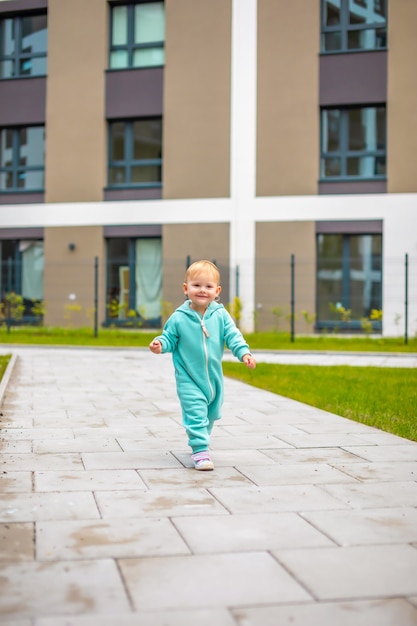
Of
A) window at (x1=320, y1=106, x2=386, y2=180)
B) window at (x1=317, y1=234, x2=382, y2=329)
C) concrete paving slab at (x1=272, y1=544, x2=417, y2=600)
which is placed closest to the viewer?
concrete paving slab at (x1=272, y1=544, x2=417, y2=600)

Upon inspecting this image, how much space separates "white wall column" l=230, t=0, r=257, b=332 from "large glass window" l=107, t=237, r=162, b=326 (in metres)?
2.39

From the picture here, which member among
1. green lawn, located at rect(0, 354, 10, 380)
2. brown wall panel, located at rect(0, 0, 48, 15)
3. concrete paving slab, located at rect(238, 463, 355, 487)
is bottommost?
green lawn, located at rect(0, 354, 10, 380)

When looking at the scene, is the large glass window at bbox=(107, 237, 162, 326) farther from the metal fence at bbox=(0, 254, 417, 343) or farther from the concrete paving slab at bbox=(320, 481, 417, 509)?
the concrete paving slab at bbox=(320, 481, 417, 509)

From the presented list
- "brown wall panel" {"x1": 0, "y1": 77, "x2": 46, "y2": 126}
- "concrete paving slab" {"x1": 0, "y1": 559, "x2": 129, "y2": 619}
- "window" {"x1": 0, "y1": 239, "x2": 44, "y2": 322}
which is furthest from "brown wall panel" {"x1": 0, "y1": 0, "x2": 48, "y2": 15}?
"concrete paving slab" {"x1": 0, "y1": 559, "x2": 129, "y2": 619}

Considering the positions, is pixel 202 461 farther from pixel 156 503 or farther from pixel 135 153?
pixel 135 153

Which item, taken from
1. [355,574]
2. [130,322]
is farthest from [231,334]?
[130,322]

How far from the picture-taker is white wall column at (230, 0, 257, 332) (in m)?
22.1

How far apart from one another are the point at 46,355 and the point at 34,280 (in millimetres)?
9328

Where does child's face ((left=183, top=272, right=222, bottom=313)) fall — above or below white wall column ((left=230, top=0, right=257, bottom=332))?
below

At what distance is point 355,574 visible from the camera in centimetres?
316

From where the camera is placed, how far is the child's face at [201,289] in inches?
217

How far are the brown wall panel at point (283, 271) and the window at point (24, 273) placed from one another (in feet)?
21.3

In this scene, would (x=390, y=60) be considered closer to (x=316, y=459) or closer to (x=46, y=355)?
(x=46, y=355)

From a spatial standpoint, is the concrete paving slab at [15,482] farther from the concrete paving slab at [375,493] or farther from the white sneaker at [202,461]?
the concrete paving slab at [375,493]
